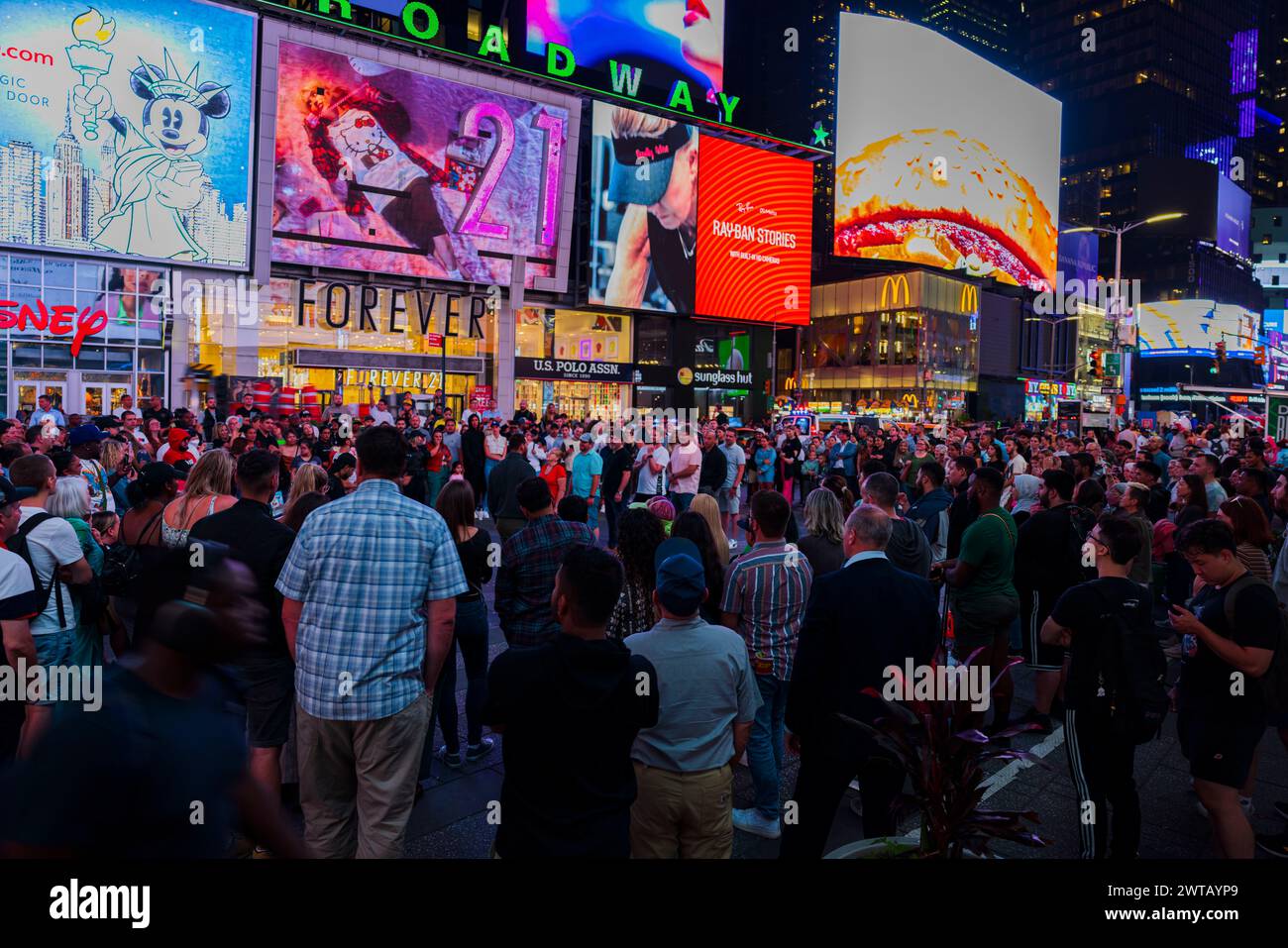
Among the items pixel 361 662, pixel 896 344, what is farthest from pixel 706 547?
pixel 896 344

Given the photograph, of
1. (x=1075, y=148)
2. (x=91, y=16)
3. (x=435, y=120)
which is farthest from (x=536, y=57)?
(x=1075, y=148)

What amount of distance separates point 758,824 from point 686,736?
5.70 ft

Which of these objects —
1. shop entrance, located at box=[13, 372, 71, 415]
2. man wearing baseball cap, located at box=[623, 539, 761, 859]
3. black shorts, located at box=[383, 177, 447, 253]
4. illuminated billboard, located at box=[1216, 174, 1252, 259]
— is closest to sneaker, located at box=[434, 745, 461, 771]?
man wearing baseball cap, located at box=[623, 539, 761, 859]

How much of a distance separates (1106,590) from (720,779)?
2401 mm

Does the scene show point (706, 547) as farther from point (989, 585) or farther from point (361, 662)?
point (989, 585)

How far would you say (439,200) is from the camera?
1318 inches

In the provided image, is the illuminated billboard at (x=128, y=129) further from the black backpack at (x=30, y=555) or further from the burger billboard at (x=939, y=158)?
the burger billboard at (x=939, y=158)

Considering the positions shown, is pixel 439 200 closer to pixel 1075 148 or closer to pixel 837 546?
pixel 837 546

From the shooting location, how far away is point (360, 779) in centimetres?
363

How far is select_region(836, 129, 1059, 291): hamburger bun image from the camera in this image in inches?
2143

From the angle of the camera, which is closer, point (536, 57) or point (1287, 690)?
point (1287, 690)

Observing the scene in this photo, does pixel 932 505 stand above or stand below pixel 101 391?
below

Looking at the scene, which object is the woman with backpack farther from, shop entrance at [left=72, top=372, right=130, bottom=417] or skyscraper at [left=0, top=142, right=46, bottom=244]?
shop entrance at [left=72, top=372, right=130, bottom=417]

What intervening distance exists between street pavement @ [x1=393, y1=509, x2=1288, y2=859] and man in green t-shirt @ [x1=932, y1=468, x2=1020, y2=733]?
682mm
